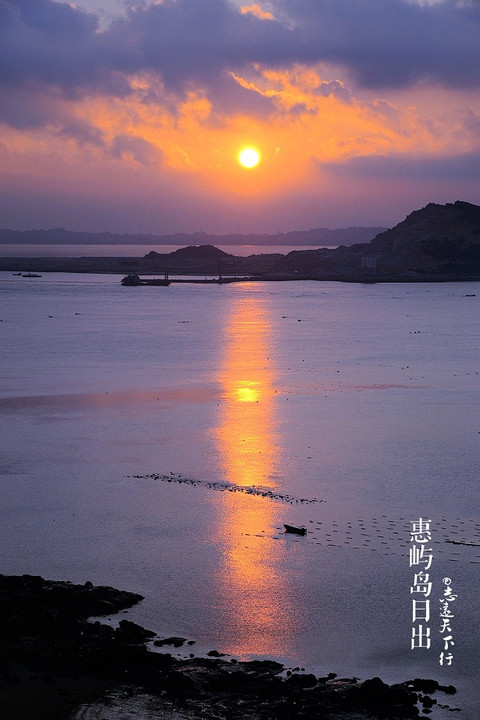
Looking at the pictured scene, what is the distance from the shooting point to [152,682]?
750 cm

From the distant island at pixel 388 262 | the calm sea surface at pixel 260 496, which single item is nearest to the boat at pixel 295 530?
the calm sea surface at pixel 260 496

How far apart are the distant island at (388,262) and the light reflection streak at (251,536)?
115 meters

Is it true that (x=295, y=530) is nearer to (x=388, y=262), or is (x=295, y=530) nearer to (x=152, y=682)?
(x=152, y=682)

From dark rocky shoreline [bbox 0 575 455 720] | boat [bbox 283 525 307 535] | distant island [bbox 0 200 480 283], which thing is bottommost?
dark rocky shoreline [bbox 0 575 455 720]

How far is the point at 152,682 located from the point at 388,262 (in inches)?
5872

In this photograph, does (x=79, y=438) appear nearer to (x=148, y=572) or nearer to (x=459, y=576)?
(x=148, y=572)

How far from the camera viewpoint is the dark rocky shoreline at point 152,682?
709cm

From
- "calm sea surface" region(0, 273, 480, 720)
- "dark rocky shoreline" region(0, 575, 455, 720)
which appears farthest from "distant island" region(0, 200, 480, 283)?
"dark rocky shoreline" region(0, 575, 455, 720)

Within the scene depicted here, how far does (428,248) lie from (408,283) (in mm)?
27672

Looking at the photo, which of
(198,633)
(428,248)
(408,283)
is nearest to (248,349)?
(198,633)

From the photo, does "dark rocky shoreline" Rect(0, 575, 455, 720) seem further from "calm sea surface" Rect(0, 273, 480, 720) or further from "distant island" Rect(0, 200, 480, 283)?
"distant island" Rect(0, 200, 480, 283)

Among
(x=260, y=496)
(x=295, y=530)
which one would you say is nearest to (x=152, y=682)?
(x=295, y=530)

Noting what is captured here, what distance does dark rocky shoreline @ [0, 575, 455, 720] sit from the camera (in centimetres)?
709

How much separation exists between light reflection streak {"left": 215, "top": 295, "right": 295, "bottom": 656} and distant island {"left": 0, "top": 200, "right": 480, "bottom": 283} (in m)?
115
